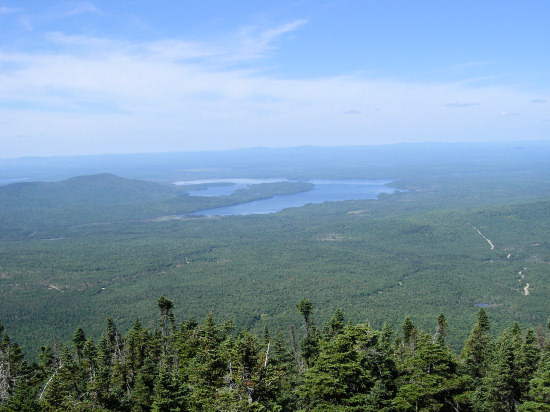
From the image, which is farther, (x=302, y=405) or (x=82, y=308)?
(x=82, y=308)

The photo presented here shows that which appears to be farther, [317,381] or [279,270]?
[279,270]

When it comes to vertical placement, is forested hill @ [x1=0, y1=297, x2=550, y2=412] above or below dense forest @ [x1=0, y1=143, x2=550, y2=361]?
above

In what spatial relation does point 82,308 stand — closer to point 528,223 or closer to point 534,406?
point 534,406

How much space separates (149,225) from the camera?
167 meters

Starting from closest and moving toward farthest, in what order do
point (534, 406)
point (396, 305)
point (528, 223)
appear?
1. point (534, 406)
2. point (396, 305)
3. point (528, 223)

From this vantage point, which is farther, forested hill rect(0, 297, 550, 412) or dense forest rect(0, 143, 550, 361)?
dense forest rect(0, 143, 550, 361)

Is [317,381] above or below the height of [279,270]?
above

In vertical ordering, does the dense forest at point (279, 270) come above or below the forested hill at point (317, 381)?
below

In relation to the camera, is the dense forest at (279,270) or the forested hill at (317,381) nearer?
the forested hill at (317,381)

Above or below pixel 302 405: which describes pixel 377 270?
below

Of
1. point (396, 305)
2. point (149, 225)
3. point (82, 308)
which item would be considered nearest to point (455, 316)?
point (396, 305)

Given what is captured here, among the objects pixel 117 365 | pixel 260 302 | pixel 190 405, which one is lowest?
pixel 260 302

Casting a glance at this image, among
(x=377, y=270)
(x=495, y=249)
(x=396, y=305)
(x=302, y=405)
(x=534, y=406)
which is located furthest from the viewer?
(x=495, y=249)

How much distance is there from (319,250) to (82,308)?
211 ft
